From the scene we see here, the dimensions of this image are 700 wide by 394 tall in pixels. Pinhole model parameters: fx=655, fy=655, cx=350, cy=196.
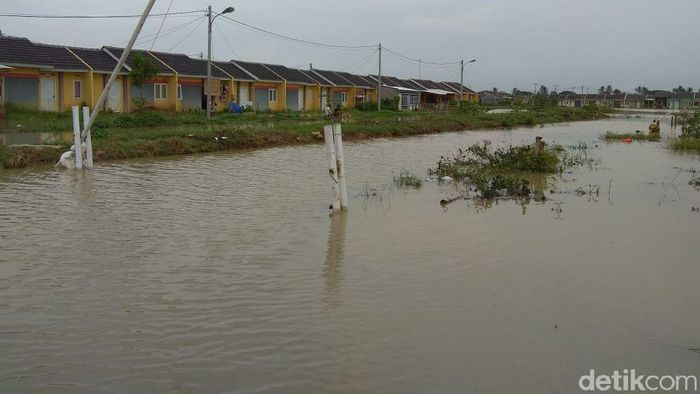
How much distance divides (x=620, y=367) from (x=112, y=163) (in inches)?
590

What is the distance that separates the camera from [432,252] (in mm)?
8383

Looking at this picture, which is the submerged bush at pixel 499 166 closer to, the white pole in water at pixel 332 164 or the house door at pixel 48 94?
the white pole in water at pixel 332 164

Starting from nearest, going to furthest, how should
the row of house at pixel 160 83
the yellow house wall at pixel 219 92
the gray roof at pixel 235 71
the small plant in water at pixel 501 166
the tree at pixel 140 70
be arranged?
the small plant in water at pixel 501 166 → the row of house at pixel 160 83 → the tree at pixel 140 70 → the yellow house wall at pixel 219 92 → the gray roof at pixel 235 71

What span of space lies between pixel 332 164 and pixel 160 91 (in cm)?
2782

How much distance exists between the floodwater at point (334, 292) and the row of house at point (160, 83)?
1872 cm

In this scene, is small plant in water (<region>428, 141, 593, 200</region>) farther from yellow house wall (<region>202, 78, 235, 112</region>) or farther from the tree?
yellow house wall (<region>202, 78, 235, 112</region>)

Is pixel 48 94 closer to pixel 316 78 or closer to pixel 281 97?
pixel 281 97

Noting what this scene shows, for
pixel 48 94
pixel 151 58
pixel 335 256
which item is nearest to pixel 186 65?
pixel 151 58

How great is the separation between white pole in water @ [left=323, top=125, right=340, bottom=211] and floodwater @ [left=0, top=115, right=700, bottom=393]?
31 cm

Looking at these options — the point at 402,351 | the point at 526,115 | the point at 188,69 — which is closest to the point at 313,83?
the point at 188,69

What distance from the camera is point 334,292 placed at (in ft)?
21.7

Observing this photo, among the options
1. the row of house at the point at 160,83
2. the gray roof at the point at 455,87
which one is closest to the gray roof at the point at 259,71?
the row of house at the point at 160,83

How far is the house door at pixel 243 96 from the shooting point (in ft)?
135

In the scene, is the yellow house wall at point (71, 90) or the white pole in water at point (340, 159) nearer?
the white pole in water at point (340, 159)
